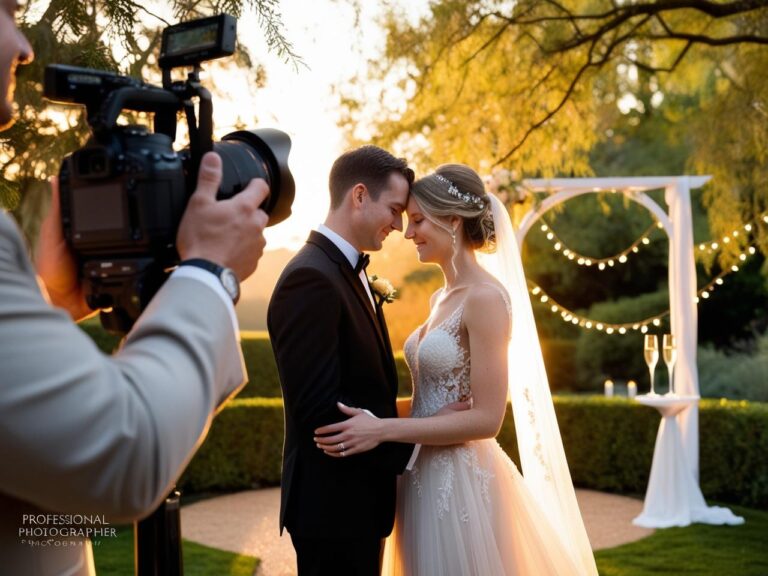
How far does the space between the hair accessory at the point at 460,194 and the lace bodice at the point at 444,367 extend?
401mm

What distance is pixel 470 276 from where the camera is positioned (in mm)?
3377

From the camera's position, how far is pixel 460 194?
3336mm

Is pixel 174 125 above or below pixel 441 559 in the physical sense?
above

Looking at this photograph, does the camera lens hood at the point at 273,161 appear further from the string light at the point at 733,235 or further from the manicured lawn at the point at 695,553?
the string light at the point at 733,235

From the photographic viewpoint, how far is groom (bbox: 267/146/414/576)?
2781 millimetres

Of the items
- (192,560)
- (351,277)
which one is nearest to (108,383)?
(351,277)

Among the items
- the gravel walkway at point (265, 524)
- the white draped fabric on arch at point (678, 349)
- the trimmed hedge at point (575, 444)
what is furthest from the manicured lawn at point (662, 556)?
the trimmed hedge at point (575, 444)

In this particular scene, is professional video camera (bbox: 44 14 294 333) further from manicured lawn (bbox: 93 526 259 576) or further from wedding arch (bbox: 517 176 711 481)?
wedding arch (bbox: 517 176 711 481)

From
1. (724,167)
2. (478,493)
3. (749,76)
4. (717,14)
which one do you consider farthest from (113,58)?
(724,167)

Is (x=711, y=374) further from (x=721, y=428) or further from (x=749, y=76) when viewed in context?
(x=749, y=76)

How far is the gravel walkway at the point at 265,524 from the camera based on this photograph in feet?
22.7

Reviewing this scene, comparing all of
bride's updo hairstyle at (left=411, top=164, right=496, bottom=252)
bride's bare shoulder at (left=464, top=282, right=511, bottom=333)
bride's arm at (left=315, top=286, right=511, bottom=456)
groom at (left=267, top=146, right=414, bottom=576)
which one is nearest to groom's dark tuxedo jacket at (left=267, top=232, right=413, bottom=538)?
groom at (left=267, top=146, right=414, bottom=576)

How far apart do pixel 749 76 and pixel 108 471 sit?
337 inches

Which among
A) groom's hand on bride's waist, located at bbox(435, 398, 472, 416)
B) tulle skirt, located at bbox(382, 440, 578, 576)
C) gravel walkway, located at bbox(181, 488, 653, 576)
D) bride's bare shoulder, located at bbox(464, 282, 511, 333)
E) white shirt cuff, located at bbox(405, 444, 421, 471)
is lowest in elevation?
gravel walkway, located at bbox(181, 488, 653, 576)
